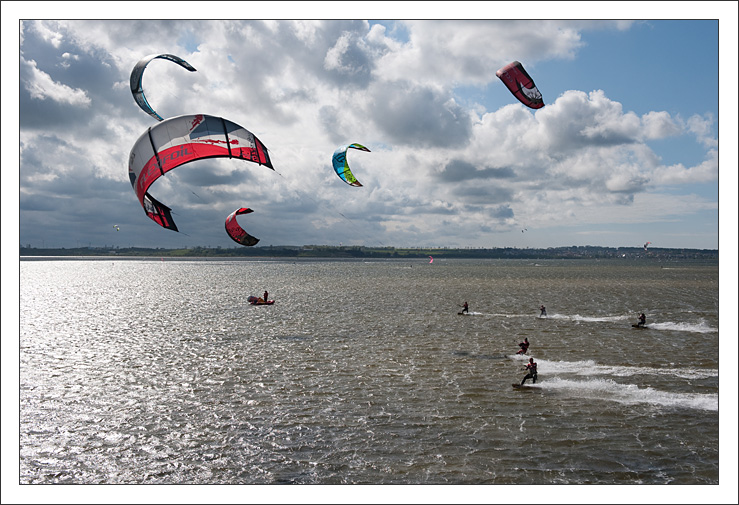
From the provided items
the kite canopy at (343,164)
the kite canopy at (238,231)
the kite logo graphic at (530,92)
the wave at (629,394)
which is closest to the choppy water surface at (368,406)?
the wave at (629,394)

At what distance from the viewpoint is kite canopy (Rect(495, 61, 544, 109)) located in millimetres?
16484

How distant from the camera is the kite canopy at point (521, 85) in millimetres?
16484

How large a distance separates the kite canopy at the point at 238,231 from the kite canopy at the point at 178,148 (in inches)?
101

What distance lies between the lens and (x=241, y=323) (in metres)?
34.5

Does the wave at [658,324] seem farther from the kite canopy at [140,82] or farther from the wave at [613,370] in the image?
the kite canopy at [140,82]

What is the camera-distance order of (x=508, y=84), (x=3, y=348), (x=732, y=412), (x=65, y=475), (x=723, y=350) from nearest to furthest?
1. (x=3, y=348)
2. (x=65, y=475)
3. (x=732, y=412)
4. (x=723, y=350)
5. (x=508, y=84)

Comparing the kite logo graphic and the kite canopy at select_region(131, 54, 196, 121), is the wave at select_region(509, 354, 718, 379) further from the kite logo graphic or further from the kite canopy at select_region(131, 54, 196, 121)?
the kite canopy at select_region(131, 54, 196, 121)

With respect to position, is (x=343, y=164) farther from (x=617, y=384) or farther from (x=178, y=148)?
(x=617, y=384)

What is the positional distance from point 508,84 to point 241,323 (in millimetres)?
24713

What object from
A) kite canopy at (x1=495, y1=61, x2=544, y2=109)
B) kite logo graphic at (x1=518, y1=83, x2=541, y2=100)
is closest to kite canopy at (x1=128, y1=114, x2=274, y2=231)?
kite canopy at (x1=495, y1=61, x2=544, y2=109)

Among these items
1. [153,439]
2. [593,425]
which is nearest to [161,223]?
[153,439]

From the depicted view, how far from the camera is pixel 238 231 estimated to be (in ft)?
55.6

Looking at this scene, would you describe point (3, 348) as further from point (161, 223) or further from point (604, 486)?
point (604, 486)

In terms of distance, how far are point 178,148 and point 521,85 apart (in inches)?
435
